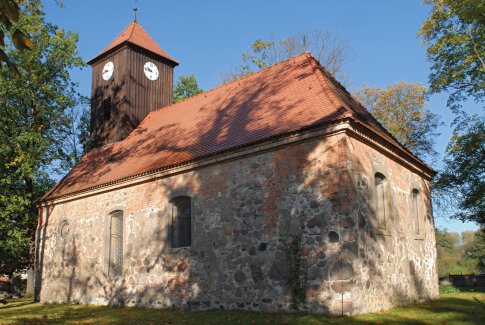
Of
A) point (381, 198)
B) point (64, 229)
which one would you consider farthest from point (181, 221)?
point (64, 229)

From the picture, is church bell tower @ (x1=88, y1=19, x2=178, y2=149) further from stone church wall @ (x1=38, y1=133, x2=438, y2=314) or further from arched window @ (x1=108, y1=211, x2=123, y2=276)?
stone church wall @ (x1=38, y1=133, x2=438, y2=314)

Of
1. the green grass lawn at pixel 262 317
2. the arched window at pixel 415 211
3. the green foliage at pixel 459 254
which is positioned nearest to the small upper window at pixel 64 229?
the green grass lawn at pixel 262 317

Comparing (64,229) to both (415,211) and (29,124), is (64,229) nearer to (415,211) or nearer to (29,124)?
(29,124)

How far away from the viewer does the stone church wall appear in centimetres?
990

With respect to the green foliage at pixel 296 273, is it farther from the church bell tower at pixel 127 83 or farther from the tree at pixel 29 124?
the tree at pixel 29 124

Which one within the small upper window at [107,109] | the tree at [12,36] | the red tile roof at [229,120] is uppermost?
the small upper window at [107,109]

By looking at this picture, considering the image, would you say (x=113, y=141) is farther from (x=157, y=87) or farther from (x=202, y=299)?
(x=202, y=299)

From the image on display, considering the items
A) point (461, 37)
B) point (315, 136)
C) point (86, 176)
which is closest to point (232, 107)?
point (315, 136)

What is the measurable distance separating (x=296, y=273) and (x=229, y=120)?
19.0ft

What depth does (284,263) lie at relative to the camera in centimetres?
1038

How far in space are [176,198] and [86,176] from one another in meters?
6.19

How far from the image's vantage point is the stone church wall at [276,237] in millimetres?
9898

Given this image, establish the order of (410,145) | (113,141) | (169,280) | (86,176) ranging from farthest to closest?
(410,145) → (113,141) → (86,176) → (169,280)

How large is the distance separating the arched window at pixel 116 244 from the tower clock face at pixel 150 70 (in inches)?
300
